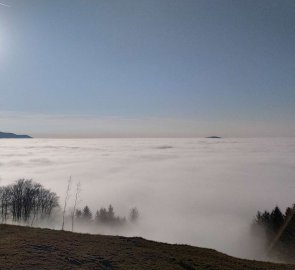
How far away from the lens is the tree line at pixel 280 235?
213ft

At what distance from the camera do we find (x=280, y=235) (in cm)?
7006

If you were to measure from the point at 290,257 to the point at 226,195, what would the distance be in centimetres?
13441

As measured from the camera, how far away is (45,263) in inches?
1251

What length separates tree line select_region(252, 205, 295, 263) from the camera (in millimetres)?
64875

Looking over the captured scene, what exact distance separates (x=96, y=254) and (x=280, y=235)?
1959 inches

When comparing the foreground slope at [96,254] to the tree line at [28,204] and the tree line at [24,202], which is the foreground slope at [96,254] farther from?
the tree line at [24,202]

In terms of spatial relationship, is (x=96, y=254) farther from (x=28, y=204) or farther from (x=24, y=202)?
(x=24, y=202)

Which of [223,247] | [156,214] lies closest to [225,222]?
[156,214]

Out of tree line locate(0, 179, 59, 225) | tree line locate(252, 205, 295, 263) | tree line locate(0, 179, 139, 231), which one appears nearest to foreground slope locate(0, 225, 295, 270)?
tree line locate(252, 205, 295, 263)

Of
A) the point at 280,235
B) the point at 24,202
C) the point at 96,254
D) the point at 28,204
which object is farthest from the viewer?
the point at 24,202

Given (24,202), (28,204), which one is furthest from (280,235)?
(24,202)

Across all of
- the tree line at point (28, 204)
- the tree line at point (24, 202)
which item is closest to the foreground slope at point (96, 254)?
the tree line at point (28, 204)

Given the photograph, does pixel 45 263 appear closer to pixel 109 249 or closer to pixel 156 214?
pixel 109 249

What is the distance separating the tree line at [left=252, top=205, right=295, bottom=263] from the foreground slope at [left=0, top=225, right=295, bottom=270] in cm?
2938
